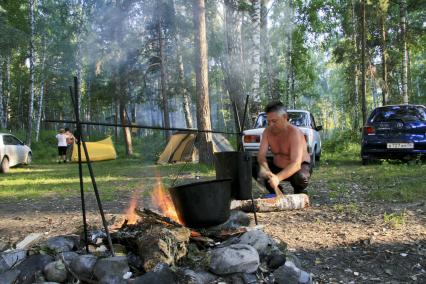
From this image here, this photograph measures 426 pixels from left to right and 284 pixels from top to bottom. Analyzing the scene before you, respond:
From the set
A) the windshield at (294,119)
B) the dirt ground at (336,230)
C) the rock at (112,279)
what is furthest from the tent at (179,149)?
the rock at (112,279)

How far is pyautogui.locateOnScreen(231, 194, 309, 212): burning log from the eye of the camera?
5.45 m

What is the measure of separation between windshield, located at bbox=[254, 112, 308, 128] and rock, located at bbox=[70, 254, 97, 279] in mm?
7682

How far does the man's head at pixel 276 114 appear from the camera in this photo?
487cm

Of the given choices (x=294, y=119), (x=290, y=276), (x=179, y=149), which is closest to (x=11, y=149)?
(x=179, y=149)

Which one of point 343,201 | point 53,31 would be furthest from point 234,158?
point 53,31

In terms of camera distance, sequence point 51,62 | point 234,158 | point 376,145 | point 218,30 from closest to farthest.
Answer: point 234,158
point 376,145
point 218,30
point 51,62

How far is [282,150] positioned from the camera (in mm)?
5430

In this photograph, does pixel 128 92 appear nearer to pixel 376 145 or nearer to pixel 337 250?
pixel 376 145

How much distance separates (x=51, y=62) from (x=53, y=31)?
Answer: 3.33 meters

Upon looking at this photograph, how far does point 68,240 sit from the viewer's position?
3547 mm

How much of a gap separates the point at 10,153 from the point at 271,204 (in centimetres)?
1150

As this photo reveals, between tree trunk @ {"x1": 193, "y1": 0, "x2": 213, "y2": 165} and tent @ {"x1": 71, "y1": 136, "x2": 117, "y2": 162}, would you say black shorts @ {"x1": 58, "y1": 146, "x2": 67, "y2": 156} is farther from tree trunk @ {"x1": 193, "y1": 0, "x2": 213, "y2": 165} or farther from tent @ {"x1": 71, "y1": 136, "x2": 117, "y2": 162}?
tree trunk @ {"x1": 193, "y1": 0, "x2": 213, "y2": 165}

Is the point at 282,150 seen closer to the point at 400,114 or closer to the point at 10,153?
the point at 400,114

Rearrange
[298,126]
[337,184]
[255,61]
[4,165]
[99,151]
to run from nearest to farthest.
Answer: [337,184], [298,126], [255,61], [4,165], [99,151]
